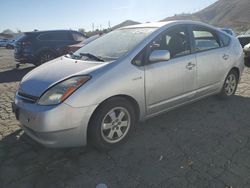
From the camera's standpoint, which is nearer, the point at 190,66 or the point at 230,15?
the point at 190,66

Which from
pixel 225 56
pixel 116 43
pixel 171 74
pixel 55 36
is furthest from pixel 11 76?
pixel 225 56

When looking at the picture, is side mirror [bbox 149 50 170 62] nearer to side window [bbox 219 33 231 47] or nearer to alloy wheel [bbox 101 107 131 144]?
alloy wheel [bbox 101 107 131 144]

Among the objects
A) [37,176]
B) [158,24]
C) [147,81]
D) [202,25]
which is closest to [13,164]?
[37,176]

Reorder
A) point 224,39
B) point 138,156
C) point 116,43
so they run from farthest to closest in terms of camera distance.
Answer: point 224,39 < point 116,43 < point 138,156

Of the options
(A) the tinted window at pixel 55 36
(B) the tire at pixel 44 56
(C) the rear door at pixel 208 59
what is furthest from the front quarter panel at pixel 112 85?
(A) the tinted window at pixel 55 36

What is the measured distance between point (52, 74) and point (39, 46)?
321 inches

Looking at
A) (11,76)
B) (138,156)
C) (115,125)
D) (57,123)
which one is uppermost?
(57,123)

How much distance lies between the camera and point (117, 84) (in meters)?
3.29

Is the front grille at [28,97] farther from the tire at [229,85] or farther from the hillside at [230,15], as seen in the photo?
the hillside at [230,15]

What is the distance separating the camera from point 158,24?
13.8 feet

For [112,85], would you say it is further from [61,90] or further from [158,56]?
[158,56]

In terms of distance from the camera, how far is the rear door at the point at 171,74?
3707 mm

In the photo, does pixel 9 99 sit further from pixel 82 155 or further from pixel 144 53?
pixel 144 53

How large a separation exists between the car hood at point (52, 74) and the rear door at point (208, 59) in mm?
1850
